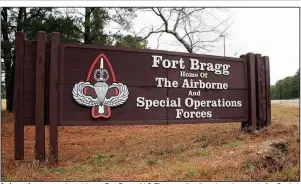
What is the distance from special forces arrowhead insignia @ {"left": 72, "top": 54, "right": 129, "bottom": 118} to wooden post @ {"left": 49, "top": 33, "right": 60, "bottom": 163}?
1.41 ft

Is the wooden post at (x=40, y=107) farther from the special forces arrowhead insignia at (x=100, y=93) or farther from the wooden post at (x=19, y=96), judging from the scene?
the special forces arrowhead insignia at (x=100, y=93)

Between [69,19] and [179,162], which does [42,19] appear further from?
[179,162]

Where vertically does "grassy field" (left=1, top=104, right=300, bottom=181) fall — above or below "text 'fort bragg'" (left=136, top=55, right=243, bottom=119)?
below

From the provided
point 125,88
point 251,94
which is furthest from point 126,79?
point 251,94

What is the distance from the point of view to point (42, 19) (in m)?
16.1

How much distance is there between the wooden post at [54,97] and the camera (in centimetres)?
712

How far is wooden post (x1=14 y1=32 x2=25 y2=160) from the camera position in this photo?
7.07 m

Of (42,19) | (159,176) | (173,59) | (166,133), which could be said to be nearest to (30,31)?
(42,19)

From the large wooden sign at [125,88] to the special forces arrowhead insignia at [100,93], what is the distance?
2 centimetres

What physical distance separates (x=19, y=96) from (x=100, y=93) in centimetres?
167

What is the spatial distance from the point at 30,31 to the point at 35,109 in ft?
29.2

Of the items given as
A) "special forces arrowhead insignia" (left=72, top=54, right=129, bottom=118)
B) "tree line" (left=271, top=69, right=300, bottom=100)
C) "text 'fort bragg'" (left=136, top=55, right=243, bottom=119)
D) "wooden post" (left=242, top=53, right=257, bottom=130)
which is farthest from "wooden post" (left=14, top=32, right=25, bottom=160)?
"tree line" (left=271, top=69, right=300, bottom=100)

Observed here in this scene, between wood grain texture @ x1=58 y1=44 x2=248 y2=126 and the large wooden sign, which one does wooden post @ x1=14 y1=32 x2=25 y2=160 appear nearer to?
the large wooden sign

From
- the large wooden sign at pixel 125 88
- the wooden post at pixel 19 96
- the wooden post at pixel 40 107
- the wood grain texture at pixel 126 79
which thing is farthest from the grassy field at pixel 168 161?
the wood grain texture at pixel 126 79
